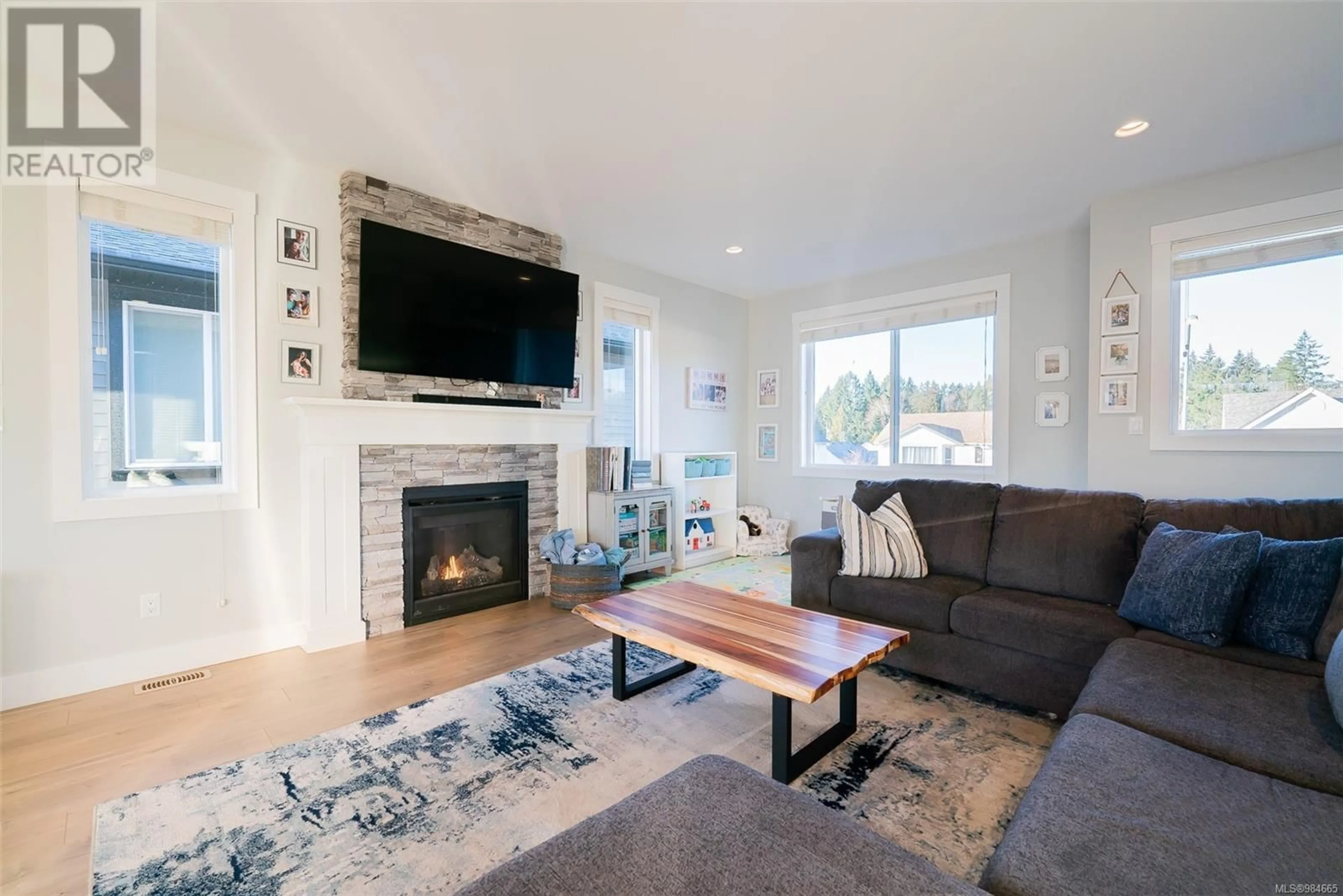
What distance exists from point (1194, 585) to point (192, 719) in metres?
3.89

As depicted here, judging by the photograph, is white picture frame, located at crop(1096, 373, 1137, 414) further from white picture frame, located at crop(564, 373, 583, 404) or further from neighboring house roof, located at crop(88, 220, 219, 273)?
neighboring house roof, located at crop(88, 220, 219, 273)

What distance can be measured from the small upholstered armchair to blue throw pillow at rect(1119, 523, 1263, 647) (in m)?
3.19

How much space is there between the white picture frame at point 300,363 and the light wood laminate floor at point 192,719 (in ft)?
4.78

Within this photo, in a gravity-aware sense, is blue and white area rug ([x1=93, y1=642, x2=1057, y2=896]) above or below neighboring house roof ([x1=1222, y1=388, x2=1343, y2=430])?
below

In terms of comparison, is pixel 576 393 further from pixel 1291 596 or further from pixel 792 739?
pixel 1291 596

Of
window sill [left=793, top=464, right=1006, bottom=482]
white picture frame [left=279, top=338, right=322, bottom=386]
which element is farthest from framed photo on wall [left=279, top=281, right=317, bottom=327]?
window sill [left=793, top=464, right=1006, bottom=482]

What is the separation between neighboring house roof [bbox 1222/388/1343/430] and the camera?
2.85m

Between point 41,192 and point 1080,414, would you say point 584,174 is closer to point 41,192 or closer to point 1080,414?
point 41,192

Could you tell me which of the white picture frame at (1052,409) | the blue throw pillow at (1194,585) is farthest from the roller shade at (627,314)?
the blue throw pillow at (1194,585)

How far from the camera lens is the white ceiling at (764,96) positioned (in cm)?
194

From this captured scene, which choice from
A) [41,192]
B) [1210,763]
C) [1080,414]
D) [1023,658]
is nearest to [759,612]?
[1023,658]

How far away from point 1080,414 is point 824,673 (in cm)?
331

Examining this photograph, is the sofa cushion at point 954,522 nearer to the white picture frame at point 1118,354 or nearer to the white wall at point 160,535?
the white picture frame at point 1118,354

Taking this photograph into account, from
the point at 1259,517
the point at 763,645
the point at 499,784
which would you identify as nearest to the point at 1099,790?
the point at 763,645
